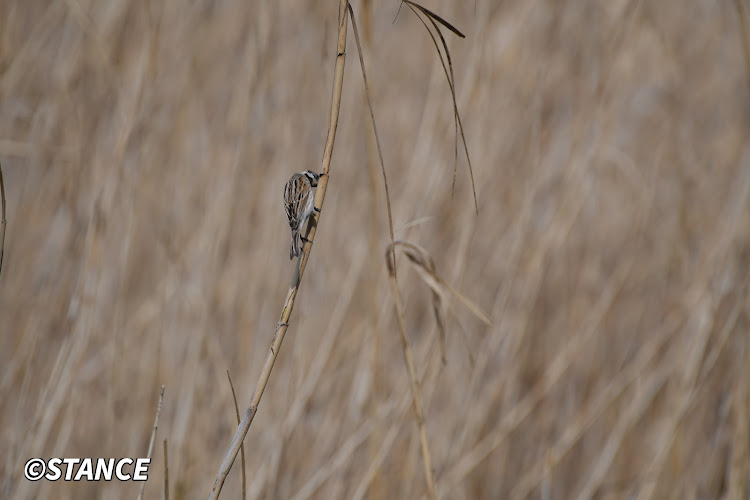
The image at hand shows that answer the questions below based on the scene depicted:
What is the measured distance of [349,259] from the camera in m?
1.14

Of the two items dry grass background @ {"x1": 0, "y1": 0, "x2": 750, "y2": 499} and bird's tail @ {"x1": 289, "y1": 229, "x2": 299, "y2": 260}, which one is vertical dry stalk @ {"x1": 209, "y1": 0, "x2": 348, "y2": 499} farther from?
dry grass background @ {"x1": 0, "y1": 0, "x2": 750, "y2": 499}

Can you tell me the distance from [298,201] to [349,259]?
611 mm

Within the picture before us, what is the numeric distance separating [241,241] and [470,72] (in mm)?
464

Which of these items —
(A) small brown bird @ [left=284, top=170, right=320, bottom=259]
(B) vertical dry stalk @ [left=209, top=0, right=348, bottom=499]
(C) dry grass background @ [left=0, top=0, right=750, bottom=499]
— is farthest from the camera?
Answer: (C) dry grass background @ [left=0, top=0, right=750, bottom=499]

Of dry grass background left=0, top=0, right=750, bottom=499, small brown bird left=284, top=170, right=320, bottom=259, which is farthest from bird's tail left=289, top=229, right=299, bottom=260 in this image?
dry grass background left=0, top=0, right=750, bottom=499

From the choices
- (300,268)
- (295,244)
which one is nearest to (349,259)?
(295,244)

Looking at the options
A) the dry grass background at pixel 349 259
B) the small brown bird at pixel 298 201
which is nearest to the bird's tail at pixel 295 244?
the small brown bird at pixel 298 201

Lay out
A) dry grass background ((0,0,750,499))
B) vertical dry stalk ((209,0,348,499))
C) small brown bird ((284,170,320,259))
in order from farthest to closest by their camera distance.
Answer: dry grass background ((0,0,750,499)) → small brown bird ((284,170,320,259)) → vertical dry stalk ((209,0,348,499))

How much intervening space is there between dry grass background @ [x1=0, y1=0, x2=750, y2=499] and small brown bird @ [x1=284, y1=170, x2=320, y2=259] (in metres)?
0.21

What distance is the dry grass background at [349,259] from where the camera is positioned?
789 millimetres

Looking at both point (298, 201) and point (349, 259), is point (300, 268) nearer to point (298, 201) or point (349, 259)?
point (298, 201)

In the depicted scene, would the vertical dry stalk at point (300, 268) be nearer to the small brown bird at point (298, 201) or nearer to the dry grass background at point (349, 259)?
the small brown bird at point (298, 201)

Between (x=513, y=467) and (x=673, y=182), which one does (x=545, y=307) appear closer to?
(x=513, y=467)

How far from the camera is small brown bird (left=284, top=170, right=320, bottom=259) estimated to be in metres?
0.52
